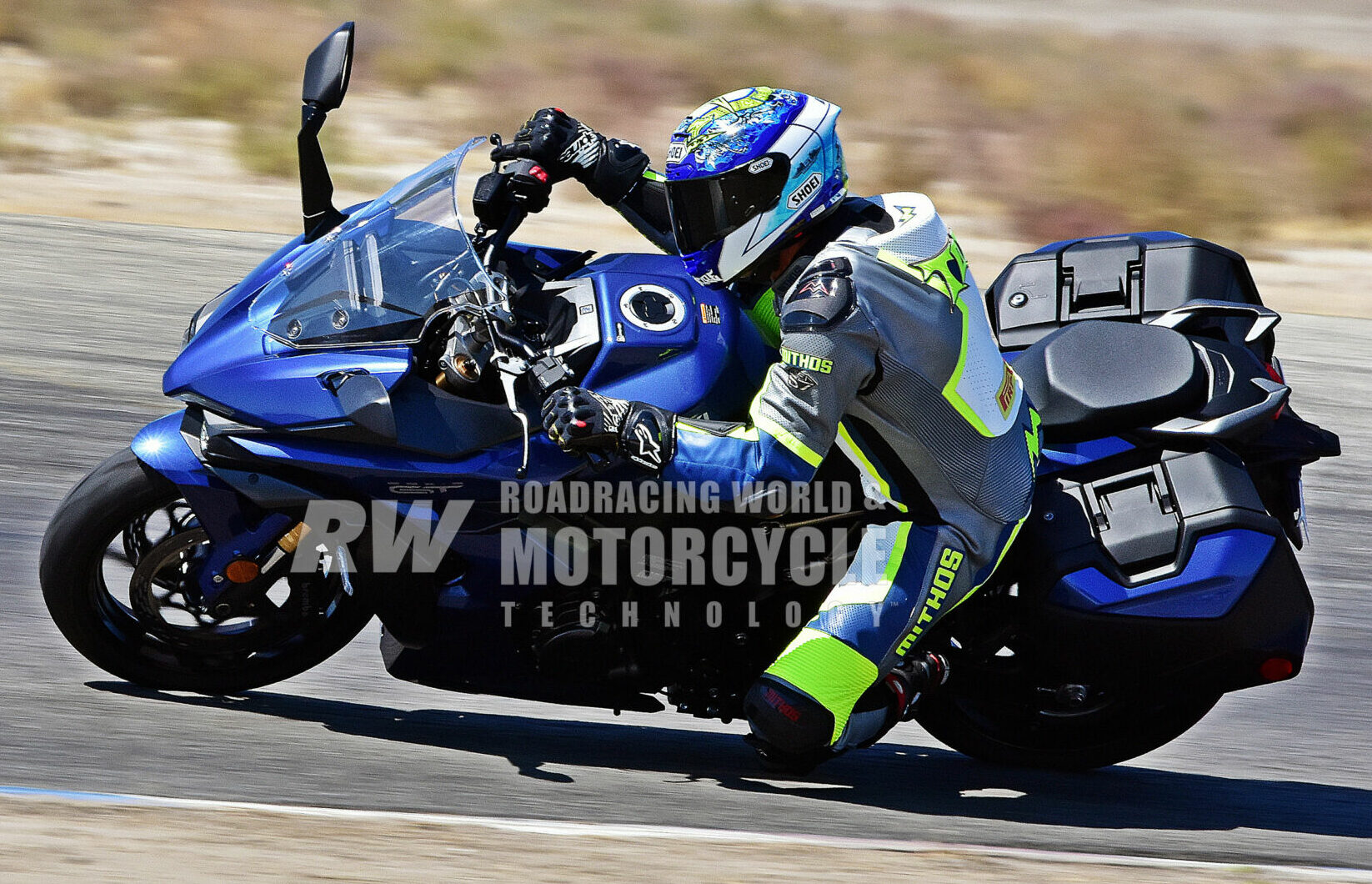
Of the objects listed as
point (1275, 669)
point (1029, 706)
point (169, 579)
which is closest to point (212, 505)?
point (169, 579)

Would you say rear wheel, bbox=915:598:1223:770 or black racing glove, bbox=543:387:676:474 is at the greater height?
black racing glove, bbox=543:387:676:474

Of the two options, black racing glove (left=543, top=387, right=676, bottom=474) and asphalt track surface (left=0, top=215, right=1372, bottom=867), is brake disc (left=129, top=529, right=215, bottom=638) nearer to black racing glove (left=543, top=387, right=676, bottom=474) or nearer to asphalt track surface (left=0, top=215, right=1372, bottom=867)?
asphalt track surface (left=0, top=215, right=1372, bottom=867)

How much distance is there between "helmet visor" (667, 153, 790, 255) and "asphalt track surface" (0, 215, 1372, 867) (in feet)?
4.71

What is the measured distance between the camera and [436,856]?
3.34 meters

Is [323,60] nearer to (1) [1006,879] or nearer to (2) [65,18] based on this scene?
(1) [1006,879]

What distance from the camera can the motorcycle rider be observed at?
347 centimetres

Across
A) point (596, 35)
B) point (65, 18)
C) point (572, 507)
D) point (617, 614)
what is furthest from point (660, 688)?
point (596, 35)

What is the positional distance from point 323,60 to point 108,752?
1769 millimetres

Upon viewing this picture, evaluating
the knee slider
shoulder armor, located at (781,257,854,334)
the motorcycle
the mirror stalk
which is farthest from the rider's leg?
the mirror stalk

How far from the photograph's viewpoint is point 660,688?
3.97 metres

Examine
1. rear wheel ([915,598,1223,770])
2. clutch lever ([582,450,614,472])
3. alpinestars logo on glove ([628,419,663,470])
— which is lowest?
rear wheel ([915,598,1223,770])

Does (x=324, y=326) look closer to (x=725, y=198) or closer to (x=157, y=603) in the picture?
(x=157, y=603)

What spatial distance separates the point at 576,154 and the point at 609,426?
114cm

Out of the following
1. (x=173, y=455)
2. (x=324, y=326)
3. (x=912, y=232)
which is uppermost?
(x=912, y=232)
